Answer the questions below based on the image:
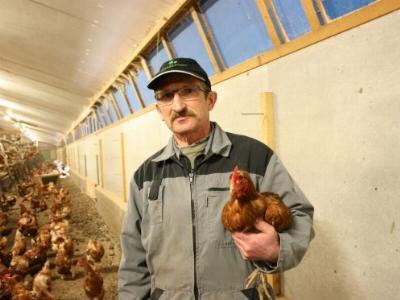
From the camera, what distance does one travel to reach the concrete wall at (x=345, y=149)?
3.84 feet

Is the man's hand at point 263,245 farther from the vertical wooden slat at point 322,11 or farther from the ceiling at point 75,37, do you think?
the ceiling at point 75,37

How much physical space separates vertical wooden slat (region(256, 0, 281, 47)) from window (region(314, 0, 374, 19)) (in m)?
0.34

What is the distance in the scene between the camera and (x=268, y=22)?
69.6 inches

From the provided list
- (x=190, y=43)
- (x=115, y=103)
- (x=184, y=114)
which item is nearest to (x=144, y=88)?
(x=190, y=43)

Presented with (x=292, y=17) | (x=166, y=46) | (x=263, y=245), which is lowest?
(x=263, y=245)

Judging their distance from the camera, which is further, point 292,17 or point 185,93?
point 292,17

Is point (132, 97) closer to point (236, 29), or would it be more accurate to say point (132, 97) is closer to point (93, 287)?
point (93, 287)

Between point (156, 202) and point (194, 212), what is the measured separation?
0.58ft

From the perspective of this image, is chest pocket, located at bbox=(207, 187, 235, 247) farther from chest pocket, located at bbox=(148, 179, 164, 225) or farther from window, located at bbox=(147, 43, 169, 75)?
window, located at bbox=(147, 43, 169, 75)

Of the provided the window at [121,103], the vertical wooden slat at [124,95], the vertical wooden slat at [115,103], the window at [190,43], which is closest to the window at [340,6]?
the window at [190,43]

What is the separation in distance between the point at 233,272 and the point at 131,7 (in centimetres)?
236

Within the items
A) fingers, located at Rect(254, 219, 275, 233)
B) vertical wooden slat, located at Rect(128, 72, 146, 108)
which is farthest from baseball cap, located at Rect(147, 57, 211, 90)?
vertical wooden slat, located at Rect(128, 72, 146, 108)

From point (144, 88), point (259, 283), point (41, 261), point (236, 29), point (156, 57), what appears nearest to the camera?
point (259, 283)

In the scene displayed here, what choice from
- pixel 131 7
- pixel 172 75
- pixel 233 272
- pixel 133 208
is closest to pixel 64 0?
pixel 131 7
